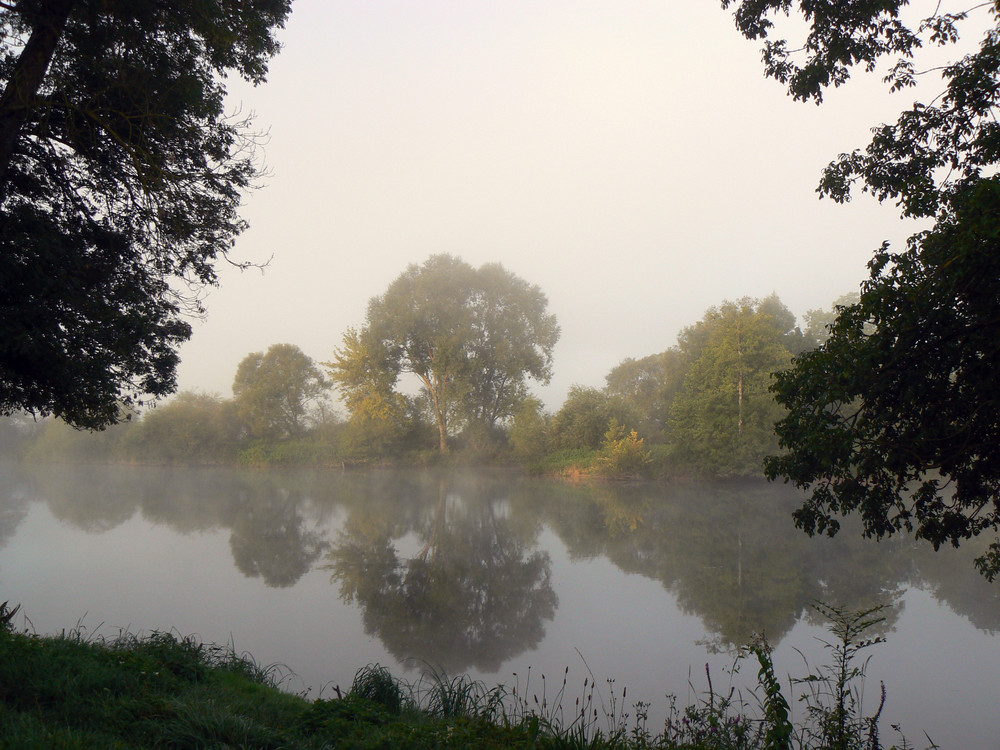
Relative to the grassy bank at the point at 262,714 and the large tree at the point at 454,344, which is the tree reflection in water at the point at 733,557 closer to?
the grassy bank at the point at 262,714

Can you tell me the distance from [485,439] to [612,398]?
9736 mm

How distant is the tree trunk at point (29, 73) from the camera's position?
6.23 m

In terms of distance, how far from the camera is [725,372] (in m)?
28.2

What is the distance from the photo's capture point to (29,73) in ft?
20.9

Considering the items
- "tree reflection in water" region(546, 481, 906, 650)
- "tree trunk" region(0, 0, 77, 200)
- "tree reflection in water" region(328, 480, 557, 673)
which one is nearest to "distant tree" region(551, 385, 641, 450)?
"tree reflection in water" region(546, 481, 906, 650)

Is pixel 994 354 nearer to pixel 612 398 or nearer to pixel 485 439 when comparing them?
pixel 612 398

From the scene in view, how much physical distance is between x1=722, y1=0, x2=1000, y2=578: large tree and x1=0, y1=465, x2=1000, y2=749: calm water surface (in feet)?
7.64

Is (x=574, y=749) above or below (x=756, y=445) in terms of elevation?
below

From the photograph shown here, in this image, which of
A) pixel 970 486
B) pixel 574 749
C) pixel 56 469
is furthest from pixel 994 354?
pixel 56 469

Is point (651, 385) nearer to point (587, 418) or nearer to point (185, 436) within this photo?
point (587, 418)

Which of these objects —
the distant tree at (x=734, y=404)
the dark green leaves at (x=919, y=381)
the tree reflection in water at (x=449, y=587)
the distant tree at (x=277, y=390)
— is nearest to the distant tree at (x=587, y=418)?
the distant tree at (x=734, y=404)

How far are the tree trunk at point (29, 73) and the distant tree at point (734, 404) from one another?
26.2 meters

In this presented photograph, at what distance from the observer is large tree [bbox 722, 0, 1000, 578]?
4508 millimetres

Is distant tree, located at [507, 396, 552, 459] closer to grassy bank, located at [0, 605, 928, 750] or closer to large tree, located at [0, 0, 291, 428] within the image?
large tree, located at [0, 0, 291, 428]
